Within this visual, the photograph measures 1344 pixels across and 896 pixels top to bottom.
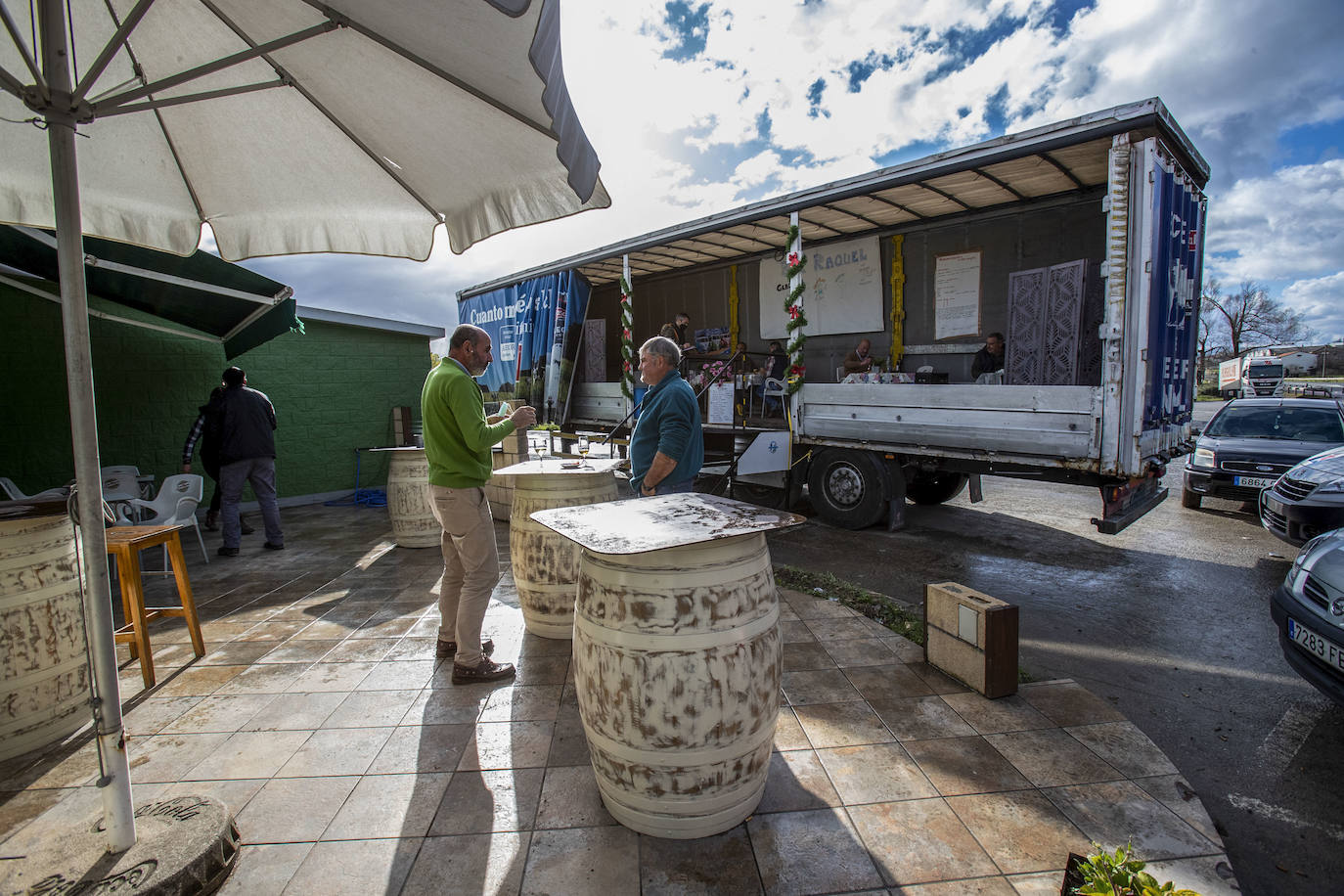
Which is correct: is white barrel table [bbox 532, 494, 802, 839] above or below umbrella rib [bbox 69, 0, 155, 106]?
below

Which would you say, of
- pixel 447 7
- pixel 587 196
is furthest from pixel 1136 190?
pixel 447 7

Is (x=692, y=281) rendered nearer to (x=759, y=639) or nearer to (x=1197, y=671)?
(x=1197, y=671)

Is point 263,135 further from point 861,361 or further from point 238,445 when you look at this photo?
point 861,361

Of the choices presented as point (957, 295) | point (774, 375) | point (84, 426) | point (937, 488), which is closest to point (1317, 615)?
point (84, 426)

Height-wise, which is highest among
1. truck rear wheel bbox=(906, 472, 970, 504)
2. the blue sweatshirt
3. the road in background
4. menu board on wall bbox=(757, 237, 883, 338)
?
menu board on wall bbox=(757, 237, 883, 338)

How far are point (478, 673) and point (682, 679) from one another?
1730mm

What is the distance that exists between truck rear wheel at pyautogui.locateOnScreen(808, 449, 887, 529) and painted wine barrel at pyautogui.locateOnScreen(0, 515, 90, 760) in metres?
6.29

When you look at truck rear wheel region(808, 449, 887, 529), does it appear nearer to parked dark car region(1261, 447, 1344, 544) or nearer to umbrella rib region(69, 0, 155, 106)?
parked dark car region(1261, 447, 1344, 544)

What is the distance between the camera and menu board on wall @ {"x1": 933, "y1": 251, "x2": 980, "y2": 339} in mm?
8375

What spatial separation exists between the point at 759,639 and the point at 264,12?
2976mm

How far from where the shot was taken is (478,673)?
127 inches

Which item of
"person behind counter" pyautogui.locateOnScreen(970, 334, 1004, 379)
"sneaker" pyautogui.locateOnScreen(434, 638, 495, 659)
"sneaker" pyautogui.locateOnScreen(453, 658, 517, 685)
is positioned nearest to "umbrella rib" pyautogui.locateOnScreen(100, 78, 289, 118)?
"sneaker" pyautogui.locateOnScreen(453, 658, 517, 685)

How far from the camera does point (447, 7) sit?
6.00ft

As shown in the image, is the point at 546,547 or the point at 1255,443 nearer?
the point at 546,547
